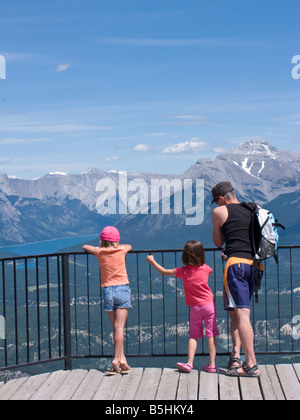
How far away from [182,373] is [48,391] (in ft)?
4.32

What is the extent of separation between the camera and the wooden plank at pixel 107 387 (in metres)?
4.76

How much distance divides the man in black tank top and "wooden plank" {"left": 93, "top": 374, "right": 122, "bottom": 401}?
1.26m

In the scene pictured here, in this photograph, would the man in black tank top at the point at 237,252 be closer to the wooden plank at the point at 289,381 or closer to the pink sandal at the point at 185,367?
the wooden plank at the point at 289,381

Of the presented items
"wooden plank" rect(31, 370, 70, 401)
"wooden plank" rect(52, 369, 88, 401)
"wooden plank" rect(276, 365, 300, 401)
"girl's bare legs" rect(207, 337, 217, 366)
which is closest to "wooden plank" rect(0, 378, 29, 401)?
"wooden plank" rect(31, 370, 70, 401)

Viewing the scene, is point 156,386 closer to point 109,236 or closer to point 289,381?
point 289,381

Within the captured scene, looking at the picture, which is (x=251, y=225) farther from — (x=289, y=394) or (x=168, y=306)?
(x=168, y=306)

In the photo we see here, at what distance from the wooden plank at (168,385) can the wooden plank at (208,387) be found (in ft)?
0.79

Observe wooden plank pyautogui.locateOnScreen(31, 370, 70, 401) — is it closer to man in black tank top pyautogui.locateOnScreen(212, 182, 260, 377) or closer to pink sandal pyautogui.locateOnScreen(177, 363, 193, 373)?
pink sandal pyautogui.locateOnScreen(177, 363, 193, 373)

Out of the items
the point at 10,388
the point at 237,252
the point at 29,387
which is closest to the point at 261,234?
the point at 237,252

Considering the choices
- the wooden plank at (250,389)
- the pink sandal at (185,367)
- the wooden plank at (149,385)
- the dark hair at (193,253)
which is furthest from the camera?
the pink sandal at (185,367)

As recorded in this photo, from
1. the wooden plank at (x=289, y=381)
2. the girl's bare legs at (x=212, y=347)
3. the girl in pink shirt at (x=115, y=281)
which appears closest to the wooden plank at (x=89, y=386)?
the girl in pink shirt at (x=115, y=281)

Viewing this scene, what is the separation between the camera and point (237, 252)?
4902mm
